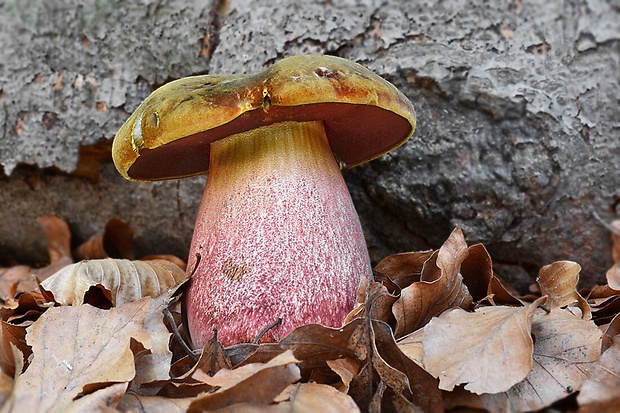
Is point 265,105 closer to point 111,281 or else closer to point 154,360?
point 154,360

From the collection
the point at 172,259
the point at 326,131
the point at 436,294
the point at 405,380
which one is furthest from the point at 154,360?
the point at 172,259

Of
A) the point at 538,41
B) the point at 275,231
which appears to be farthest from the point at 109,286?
the point at 538,41

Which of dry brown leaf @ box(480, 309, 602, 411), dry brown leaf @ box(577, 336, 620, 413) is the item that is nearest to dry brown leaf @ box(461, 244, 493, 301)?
dry brown leaf @ box(480, 309, 602, 411)

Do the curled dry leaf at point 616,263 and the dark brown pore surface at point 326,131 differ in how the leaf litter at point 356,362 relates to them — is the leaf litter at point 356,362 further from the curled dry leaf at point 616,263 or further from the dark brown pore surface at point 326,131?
the dark brown pore surface at point 326,131

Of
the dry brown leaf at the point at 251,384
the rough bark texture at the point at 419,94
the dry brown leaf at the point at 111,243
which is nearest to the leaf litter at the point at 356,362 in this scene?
the dry brown leaf at the point at 251,384

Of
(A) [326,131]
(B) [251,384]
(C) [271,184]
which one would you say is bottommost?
(B) [251,384]

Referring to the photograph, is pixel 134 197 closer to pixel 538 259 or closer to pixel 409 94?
pixel 409 94
